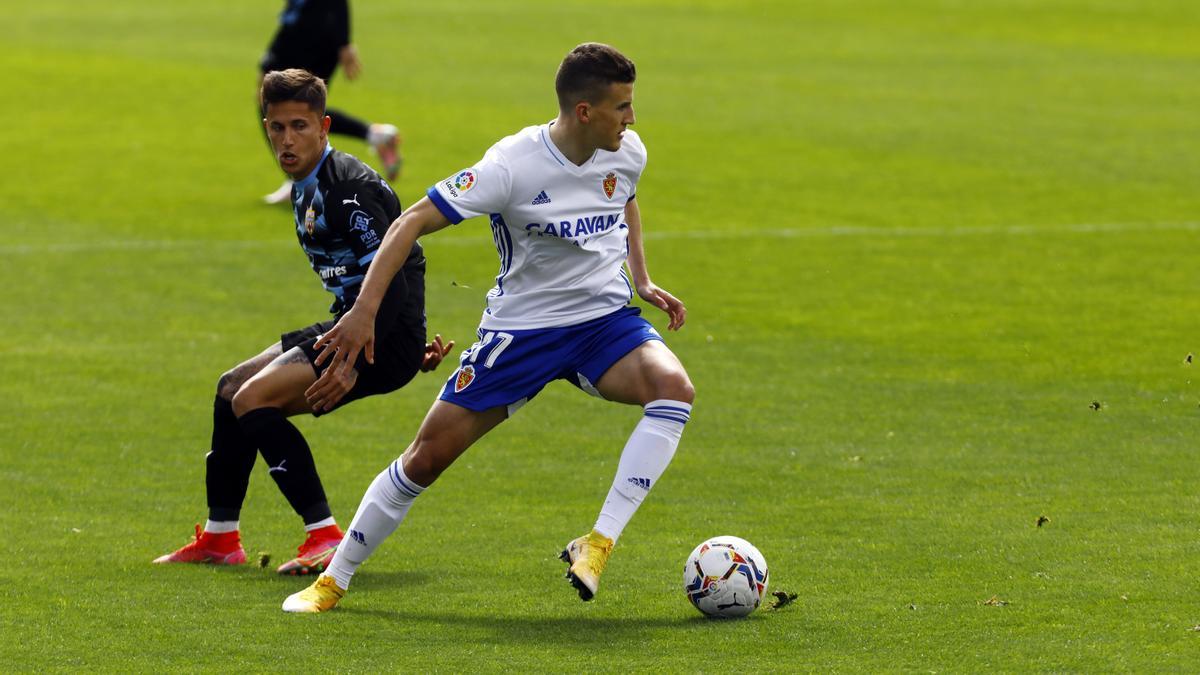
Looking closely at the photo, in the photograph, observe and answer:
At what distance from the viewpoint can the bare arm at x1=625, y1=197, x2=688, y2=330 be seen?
281 inches

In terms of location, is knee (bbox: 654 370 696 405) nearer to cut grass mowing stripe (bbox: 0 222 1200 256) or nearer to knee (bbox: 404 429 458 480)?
knee (bbox: 404 429 458 480)

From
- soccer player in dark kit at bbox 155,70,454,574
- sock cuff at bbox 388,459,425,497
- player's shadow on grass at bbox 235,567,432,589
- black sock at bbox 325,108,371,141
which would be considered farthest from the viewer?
black sock at bbox 325,108,371,141

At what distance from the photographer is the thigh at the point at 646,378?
6465mm

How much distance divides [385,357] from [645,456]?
4.41ft

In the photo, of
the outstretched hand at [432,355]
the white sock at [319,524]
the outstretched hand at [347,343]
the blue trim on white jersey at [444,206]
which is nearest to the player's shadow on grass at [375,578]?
the white sock at [319,524]

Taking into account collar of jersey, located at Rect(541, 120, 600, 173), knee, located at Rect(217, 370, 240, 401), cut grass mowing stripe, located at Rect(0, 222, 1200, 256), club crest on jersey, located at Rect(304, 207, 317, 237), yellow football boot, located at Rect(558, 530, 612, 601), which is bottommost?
cut grass mowing stripe, located at Rect(0, 222, 1200, 256)

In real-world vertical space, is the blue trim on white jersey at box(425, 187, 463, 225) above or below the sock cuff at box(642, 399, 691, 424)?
above

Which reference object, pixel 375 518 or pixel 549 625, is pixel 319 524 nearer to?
pixel 375 518

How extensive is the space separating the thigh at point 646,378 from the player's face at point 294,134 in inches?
60.6

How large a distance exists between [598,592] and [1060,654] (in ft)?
5.84

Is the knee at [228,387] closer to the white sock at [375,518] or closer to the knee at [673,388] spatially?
the white sock at [375,518]

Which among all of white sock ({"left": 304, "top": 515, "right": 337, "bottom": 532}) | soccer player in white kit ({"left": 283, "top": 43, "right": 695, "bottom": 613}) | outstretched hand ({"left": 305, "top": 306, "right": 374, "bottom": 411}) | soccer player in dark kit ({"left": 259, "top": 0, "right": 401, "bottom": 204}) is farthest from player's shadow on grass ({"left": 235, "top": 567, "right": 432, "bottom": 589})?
soccer player in dark kit ({"left": 259, "top": 0, "right": 401, "bottom": 204})

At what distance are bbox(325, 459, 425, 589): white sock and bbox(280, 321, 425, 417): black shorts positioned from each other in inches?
25.8

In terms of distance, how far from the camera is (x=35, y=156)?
19.9 m
